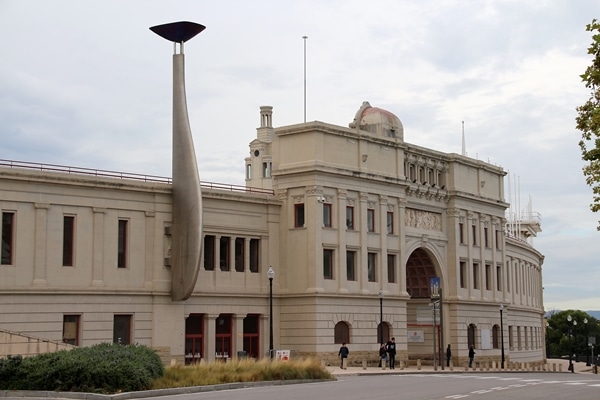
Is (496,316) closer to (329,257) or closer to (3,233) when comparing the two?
(329,257)

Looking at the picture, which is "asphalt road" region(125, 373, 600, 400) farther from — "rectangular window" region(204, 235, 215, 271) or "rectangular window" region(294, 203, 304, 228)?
"rectangular window" region(294, 203, 304, 228)

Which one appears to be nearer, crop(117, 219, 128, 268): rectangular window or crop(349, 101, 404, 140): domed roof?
crop(117, 219, 128, 268): rectangular window

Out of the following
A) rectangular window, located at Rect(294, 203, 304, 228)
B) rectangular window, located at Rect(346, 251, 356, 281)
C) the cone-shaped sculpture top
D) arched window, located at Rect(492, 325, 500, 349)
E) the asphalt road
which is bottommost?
the asphalt road

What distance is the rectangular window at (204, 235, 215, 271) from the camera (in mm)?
56625

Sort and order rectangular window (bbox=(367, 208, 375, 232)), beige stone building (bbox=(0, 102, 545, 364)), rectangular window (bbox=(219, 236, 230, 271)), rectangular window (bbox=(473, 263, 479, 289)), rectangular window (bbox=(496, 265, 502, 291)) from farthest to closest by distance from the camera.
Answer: rectangular window (bbox=(496, 265, 502, 291)), rectangular window (bbox=(473, 263, 479, 289)), rectangular window (bbox=(367, 208, 375, 232)), rectangular window (bbox=(219, 236, 230, 271)), beige stone building (bbox=(0, 102, 545, 364))

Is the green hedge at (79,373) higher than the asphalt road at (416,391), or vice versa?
the green hedge at (79,373)

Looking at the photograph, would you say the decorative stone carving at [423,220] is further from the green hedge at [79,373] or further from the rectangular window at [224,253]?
the green hedge at [79,373]

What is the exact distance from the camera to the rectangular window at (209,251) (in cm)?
5662

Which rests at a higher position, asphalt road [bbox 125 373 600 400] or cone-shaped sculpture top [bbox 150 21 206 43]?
cone-shaped sculpture top [bbox 150 21 206 43]

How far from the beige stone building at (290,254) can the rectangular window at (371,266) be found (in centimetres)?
8

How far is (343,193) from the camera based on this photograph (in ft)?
201

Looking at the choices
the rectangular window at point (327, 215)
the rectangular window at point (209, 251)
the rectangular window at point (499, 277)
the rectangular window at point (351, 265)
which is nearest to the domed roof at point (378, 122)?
the rectangular window at point (327, 215)

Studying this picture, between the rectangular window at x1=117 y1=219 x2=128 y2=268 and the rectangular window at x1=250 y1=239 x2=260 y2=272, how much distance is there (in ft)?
31.3

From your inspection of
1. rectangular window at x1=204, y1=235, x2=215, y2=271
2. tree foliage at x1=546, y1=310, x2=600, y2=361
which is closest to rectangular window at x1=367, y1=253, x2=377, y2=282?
rectangular window at x1=204, y1=235, x2=215, y2=271
